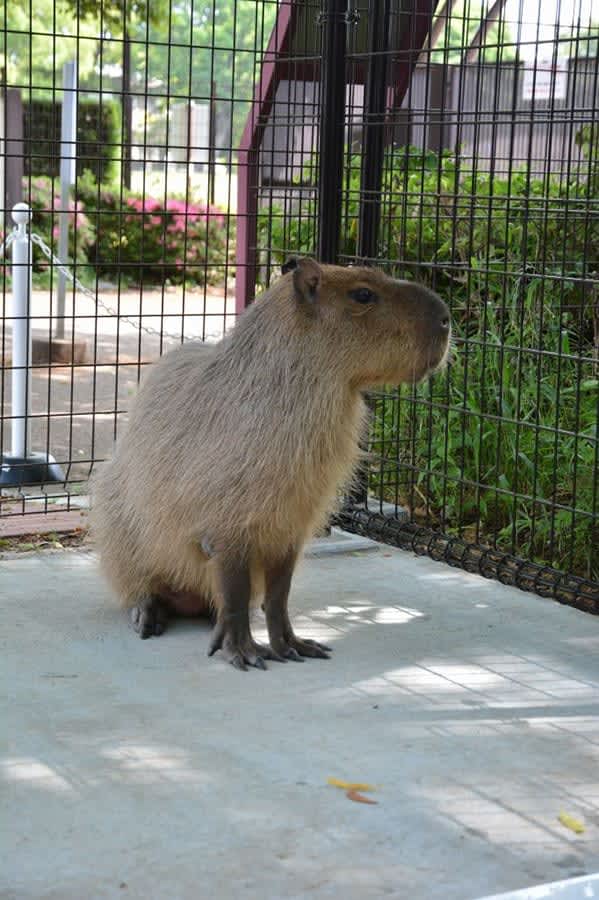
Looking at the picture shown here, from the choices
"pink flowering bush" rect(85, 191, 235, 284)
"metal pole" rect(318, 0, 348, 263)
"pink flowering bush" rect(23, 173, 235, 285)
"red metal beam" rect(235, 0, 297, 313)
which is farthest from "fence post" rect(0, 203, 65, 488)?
"pink flowering bush" rect(85, 191, 235, 284)

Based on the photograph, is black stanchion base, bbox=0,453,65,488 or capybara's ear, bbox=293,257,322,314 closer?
capybara's ear, bbox=293,257,322,314

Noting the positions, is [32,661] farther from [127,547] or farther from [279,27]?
[279,27]

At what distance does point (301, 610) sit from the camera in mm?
4734

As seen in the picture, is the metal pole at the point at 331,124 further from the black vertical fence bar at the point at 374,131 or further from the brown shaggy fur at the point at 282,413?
the brown shaggy fur at the point at 282,413

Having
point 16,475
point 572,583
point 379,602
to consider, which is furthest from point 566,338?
point 16,475

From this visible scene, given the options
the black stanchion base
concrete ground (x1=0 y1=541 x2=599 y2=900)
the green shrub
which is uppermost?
the green shrub

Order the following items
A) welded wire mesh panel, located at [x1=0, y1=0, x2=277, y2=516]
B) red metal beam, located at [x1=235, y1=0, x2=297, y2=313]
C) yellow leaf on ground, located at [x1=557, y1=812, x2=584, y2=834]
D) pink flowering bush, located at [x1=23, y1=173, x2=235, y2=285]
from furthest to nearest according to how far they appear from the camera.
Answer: pink flowering bush, located at [x1=23, y1=173, x2=235, y2=285], red metal beam, located at [x1=235, y1=0, x2=297, y2=313], welded wire mesh panel, located at [x1=0, y1=0, x2=277, y2=516], yellow leaf on ground, located at [x1=557, y1=812, x2=584, y2=834]

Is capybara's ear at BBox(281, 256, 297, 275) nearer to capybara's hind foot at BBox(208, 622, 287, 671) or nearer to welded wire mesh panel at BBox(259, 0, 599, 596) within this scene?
welded wire mesh panel at BBox(259, 0, 599, 596)

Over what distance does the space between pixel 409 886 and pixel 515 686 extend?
4.54ft

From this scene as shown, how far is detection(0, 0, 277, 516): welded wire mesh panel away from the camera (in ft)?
19.4

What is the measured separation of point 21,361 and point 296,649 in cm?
287

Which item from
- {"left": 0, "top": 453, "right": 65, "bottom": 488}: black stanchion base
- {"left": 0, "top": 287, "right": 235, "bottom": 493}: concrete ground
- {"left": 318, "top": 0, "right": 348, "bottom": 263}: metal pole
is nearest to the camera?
{"left": 318, "top": 0, "right": 348, "bottom": 263}: metal pole

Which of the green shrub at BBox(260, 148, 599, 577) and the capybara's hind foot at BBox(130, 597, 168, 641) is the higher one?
the green shrub at BBox(260, 148, 599, 577)

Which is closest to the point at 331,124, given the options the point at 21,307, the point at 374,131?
the point at 374,131
